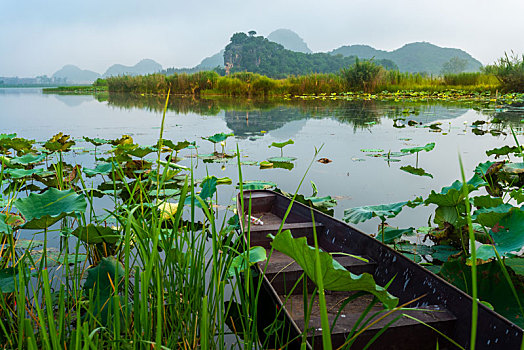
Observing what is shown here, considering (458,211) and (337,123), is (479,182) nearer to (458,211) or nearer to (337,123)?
(458,211)

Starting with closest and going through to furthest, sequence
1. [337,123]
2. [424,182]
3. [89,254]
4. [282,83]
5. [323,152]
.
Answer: [89,254], [424,182], [323,152], [337,123], [282,83]

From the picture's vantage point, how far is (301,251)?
0.78m

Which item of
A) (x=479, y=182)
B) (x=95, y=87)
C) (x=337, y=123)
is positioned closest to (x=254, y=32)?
(x=95, y=87)

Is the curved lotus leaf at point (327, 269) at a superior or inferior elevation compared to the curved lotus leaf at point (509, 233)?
superior

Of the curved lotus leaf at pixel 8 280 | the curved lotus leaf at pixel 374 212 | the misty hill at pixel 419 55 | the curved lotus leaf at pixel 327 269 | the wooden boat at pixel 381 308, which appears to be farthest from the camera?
the misty hill at pixel 419 55

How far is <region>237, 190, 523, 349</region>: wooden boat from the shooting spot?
1.00 meters

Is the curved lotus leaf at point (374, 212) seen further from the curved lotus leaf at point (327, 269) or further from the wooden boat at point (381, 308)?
the curved lotus leaf at point (327, 269)

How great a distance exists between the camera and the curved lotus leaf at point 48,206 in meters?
1.20

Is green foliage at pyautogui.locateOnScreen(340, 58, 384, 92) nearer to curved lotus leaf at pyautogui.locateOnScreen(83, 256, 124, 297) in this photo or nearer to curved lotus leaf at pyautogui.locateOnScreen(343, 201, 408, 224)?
curved lotus leaf at pyautogui.locateOnScreen(343, 201, 408, 224)

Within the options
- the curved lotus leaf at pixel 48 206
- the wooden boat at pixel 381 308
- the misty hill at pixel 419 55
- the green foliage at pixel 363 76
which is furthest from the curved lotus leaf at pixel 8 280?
the misty hill at pixel 419 55

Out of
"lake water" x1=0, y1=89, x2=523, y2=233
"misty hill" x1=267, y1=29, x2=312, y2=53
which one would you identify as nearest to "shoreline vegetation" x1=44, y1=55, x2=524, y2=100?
"lake water" x1=0, y1=89, x2=523, y2=233

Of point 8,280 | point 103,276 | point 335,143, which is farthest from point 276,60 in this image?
point 8,280

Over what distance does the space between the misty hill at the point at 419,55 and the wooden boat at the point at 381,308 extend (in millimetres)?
109706

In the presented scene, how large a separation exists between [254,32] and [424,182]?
75.1m
